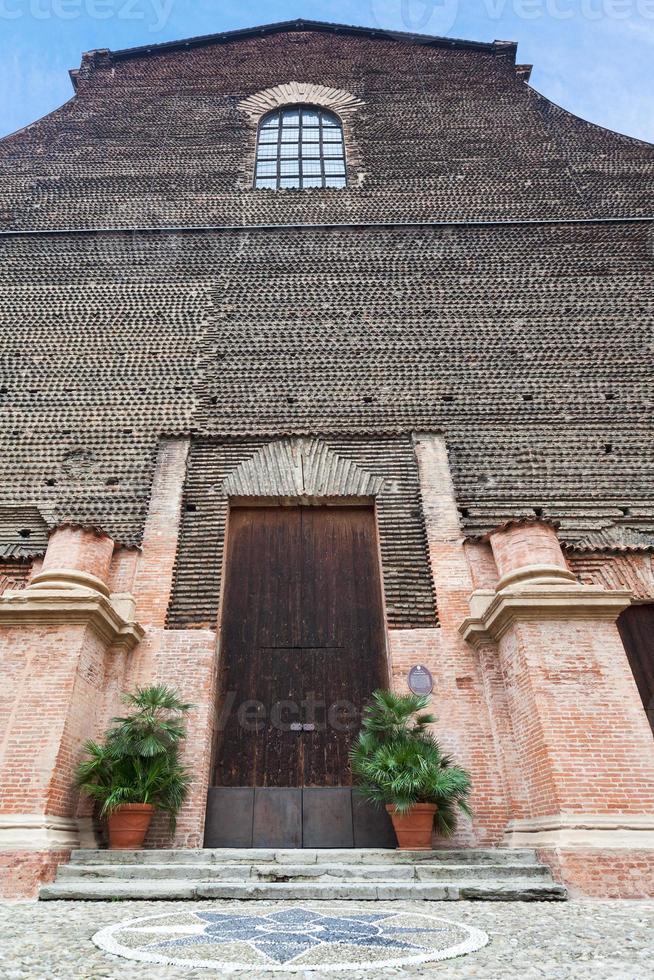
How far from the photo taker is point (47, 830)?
199 inches

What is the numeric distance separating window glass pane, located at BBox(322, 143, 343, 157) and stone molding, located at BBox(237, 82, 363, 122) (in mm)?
1247

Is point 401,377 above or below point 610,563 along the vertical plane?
above

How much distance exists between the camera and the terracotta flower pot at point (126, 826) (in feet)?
18.2

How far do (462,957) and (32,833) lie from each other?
154 inches

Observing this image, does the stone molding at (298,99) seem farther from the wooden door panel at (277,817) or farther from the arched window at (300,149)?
the wooden door panel at (277,817)

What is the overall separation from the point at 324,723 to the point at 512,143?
13.6m

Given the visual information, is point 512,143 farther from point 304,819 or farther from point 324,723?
point 304,819

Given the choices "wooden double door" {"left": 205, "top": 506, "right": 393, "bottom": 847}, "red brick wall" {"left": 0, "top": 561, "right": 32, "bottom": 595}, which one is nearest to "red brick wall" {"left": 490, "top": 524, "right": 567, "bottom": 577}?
"wooden double door" {"left": 205, "top": 506, "right": 393, "bottom": 847}

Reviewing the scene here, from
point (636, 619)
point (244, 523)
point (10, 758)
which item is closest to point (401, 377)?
point (244, 523)

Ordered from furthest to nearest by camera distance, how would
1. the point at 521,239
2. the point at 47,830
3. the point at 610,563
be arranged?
the point at 521,239, the point at 610,563, the point at 47,830

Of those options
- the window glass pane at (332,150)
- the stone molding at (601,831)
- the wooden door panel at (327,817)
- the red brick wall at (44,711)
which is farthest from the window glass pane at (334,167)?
the stone molding at (601,831)

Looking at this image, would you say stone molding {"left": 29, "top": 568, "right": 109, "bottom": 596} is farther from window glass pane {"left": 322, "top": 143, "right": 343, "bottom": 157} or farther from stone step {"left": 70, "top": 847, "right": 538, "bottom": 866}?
window glass pane {"left": 322, "top": 143, "right": 343, "bottom": 157}

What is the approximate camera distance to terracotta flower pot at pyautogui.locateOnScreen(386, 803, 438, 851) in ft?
18.2

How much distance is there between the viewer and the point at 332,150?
14680mm
